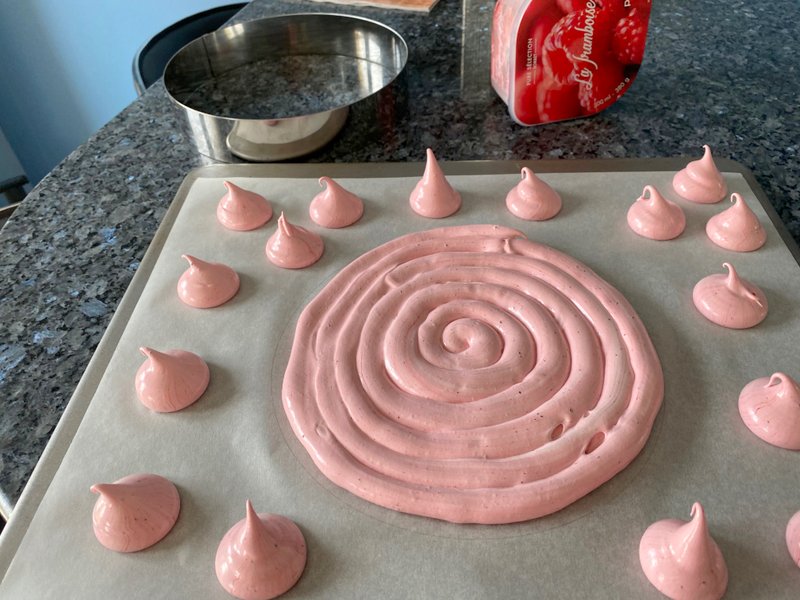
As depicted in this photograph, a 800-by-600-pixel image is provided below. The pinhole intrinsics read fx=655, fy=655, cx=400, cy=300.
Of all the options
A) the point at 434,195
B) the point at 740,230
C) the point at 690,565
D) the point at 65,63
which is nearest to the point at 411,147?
the point at 434,195

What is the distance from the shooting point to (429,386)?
2.56 feet

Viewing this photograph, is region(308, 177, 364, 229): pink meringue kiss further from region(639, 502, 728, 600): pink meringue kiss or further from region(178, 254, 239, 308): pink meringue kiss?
region(639, 502, 728, 600): pink meringue kiss

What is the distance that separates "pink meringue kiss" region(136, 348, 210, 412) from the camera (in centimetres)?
77

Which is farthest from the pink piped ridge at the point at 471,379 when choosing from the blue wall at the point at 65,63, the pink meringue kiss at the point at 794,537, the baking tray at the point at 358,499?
the blue wall at the point at 65,63

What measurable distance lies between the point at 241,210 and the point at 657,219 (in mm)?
609

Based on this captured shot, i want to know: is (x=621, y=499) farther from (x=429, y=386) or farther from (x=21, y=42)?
(x=21, y=42)

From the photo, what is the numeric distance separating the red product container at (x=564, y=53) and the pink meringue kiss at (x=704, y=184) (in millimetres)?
251

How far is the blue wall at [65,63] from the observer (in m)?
2.08

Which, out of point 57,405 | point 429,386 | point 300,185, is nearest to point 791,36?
point 300,185

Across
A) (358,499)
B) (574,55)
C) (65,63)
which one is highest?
(574,55)

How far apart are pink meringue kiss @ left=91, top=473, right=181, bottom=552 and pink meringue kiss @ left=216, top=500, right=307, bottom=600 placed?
0.08m

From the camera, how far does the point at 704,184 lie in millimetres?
987

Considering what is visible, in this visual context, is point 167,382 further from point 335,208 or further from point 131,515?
point 335,208

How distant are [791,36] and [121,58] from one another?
196 centimetres
